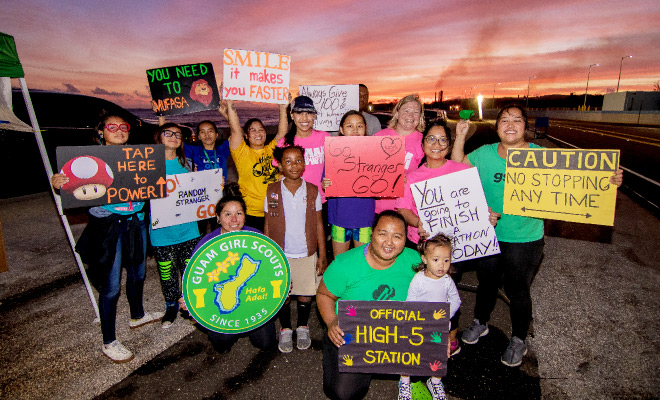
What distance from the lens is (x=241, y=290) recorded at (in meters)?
3.00

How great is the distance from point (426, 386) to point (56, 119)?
9.80m

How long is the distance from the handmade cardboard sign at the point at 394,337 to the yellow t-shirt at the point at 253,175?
77.6 inches

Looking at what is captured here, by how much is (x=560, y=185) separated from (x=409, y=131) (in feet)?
5.12

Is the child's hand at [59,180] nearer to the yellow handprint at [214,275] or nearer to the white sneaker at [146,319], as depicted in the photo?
the yellow handprint at [214,275]

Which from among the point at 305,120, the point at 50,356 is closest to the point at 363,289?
the point at 305,120

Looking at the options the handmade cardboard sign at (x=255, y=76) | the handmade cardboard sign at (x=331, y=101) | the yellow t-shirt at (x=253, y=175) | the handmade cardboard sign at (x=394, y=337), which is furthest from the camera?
the handmade cardboard sign at (x=331, y=101)

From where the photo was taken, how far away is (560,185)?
9.61 feet

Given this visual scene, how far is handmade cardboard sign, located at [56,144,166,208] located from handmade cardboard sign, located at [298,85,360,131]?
2512mm

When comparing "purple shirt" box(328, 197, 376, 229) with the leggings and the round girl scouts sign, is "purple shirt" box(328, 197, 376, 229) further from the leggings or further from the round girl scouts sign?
the leggings

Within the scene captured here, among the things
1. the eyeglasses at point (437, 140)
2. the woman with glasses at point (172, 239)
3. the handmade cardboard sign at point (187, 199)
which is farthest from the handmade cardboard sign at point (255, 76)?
the eyeglasses at point (437, 140)

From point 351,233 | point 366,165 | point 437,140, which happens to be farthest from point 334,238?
point 437,140

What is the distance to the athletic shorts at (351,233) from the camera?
377cm

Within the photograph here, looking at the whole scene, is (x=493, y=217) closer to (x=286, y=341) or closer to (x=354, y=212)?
(x=354, y=212)

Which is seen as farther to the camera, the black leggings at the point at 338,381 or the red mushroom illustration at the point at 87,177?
the red mushroom illustration at the point at 87,177
